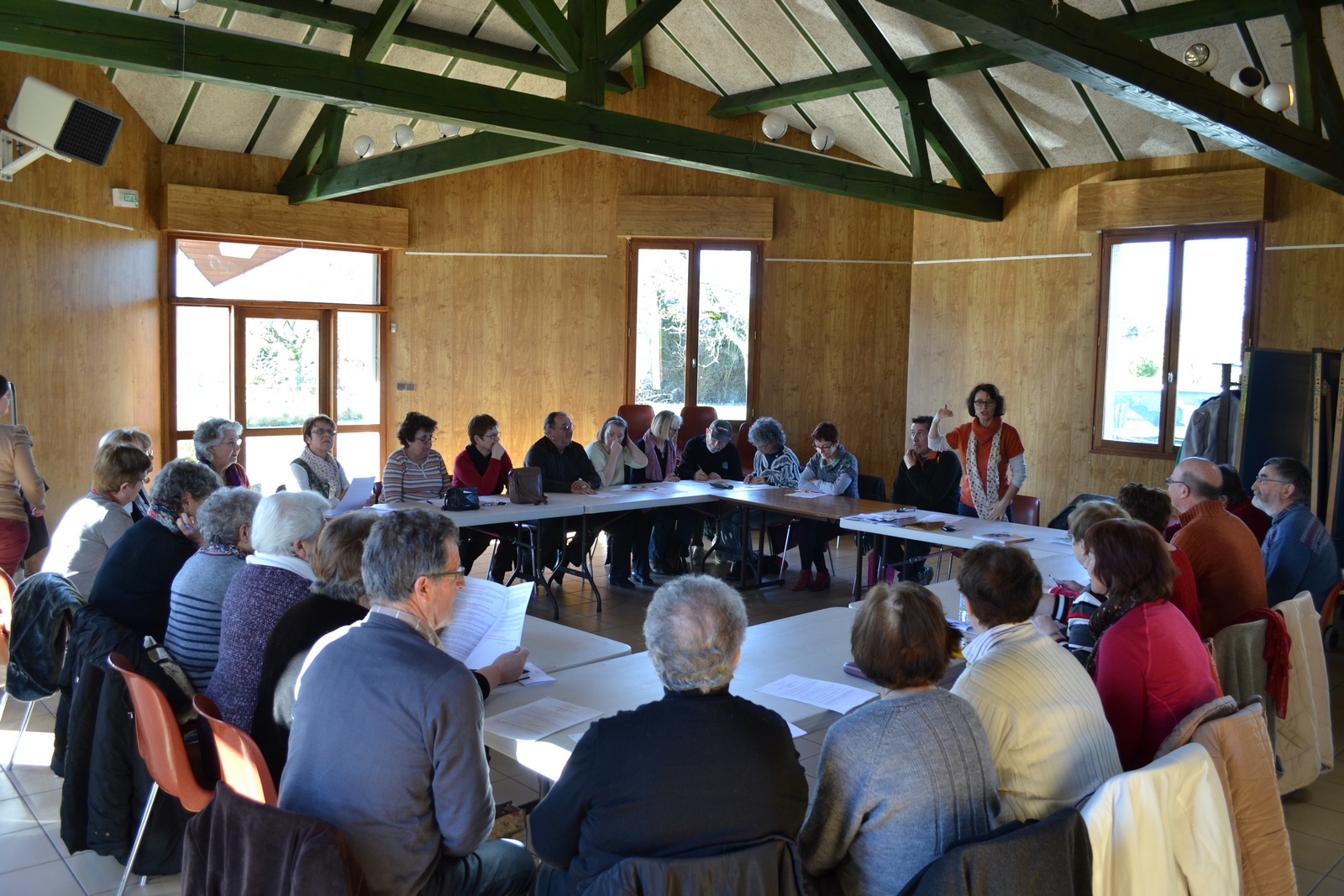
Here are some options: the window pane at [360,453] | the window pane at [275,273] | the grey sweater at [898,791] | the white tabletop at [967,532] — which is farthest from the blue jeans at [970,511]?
the window pane at [275,273]

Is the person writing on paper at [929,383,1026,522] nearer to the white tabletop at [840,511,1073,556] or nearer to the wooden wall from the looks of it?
the white tabletop at [840,511,1073,556]

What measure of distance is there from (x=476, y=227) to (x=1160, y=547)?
8.12 m

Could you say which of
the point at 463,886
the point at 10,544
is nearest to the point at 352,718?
the point at 463,886

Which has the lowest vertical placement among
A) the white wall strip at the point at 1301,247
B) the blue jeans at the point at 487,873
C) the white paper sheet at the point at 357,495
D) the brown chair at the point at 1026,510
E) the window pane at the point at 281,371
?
the blue jeans at the point at 487,873

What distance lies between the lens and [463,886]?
7.30ft

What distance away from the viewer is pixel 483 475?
22.3 ft

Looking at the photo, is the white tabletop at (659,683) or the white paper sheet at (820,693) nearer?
the white tabletop at (659,683)

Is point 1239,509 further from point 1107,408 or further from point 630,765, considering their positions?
point 630,765

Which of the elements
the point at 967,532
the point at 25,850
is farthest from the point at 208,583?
the point at 967,532

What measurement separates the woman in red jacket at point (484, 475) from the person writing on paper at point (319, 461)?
0.75 m

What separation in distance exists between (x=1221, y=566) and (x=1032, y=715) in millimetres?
2042

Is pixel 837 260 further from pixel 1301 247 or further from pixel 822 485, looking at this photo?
pixel 1301 247

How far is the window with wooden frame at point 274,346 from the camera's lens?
888cm

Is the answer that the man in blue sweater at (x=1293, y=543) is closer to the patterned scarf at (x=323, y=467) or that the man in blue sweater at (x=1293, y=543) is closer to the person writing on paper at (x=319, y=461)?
the person writing on paper at (x=319, y=461)
